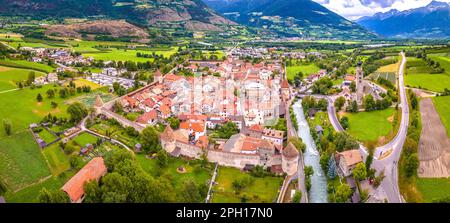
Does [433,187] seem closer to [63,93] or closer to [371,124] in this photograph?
[371,124]

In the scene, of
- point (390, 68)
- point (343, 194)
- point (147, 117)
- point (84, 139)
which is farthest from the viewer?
point (390, 68)

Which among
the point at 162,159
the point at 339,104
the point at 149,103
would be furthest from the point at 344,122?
the point at 149,103

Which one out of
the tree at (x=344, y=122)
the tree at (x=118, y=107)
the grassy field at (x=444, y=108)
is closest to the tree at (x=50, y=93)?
the tree at (x=118, y=107)

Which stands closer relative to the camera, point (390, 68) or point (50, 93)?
point (50, 93)

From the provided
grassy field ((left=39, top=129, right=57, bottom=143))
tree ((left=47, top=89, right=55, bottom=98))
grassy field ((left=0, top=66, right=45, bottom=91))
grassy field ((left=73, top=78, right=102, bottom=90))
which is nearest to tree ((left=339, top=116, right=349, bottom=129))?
grassy field ((left=39, top=129, right=57, bottom=143))

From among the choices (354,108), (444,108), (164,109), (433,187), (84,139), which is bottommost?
(433,187)

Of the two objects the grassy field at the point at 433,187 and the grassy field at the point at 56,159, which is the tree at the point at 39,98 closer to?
the grassy field at the point at 56,159

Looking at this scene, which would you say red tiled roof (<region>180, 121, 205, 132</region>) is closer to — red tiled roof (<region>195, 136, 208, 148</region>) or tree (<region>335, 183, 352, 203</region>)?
red tiled roof (<region>195, 136, 208, 148</region>)

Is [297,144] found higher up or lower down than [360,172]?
higher up
